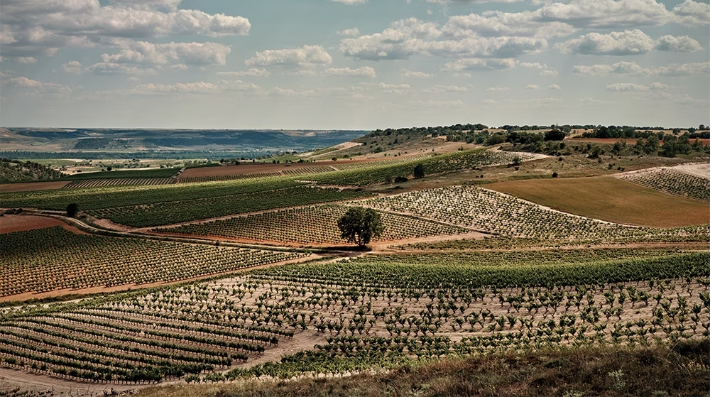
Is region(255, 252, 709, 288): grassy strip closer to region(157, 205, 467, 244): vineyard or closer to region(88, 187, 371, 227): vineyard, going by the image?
region(157, 205, 467, 244): vineyard

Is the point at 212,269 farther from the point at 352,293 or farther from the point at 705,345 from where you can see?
the point at 705,345

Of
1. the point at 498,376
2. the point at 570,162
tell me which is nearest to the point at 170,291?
the point at 498,376

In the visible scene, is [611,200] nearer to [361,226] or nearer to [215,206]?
[361,226]

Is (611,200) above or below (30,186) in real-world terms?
above

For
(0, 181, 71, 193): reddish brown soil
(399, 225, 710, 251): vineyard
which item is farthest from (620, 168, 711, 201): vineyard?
(0, 181, 71, 193): reddish brown soil

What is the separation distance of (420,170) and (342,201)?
30.2 meters

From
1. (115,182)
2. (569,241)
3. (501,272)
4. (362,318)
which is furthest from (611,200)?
(115,182)

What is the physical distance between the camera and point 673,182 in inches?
5044

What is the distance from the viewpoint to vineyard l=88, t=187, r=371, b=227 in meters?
118

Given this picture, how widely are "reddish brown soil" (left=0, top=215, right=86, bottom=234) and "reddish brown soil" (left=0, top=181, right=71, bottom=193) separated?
1931 inches

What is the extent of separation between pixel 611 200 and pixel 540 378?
9341cm

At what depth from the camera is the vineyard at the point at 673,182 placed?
122 m

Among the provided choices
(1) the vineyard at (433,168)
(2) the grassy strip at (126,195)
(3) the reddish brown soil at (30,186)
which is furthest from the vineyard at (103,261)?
(3) the reddish brown soil at (30,186)

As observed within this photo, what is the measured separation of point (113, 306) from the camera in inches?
2510
